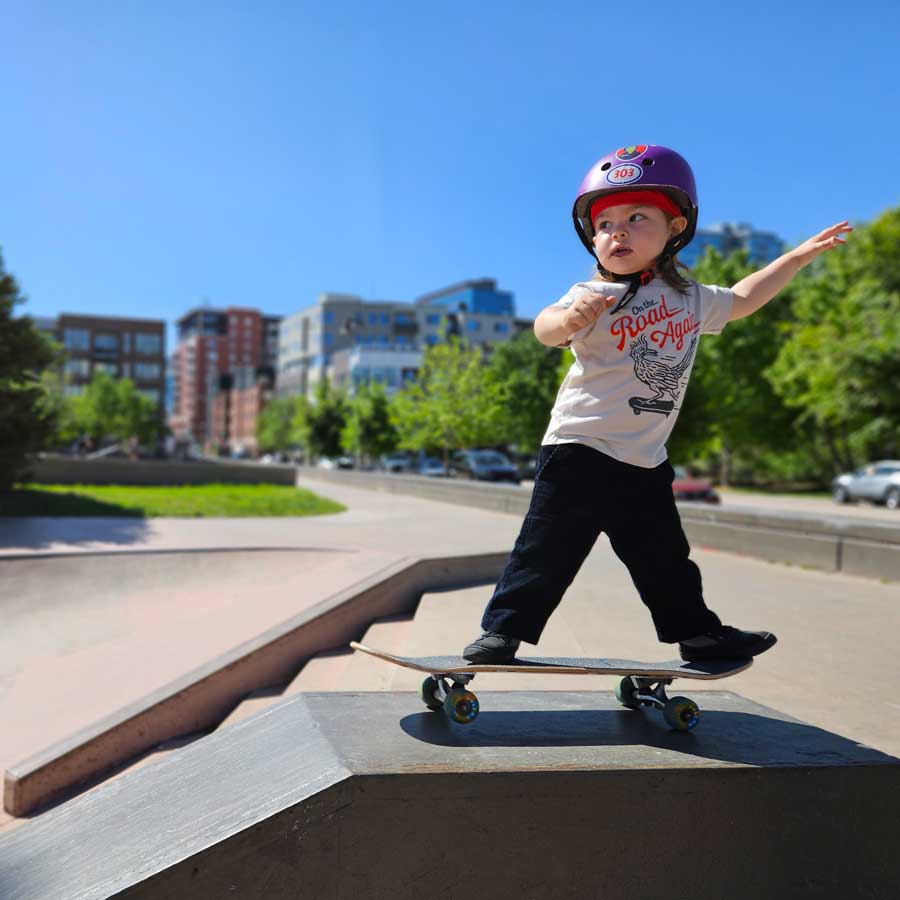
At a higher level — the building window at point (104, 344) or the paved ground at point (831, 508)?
the building window at point (104, 344)

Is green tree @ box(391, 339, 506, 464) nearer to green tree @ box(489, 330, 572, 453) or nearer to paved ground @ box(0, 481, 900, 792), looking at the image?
green tree @ box(489, 330, 572, 453)

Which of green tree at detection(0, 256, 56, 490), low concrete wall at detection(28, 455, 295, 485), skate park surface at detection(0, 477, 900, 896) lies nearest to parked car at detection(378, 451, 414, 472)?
low concrete wall at detection(28, 455, 295, 485)

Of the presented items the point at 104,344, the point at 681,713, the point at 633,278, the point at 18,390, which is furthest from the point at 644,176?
the point at 104,344

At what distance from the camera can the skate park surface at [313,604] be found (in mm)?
3605

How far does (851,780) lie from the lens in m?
2.32

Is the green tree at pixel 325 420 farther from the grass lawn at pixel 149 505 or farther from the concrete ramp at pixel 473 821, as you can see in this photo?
the concrete ramp at pixel 473 821

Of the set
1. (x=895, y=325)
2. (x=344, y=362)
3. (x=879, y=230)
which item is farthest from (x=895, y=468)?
(x=344, y=362)

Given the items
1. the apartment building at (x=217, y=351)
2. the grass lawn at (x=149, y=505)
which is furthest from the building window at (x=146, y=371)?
the grass lawn at (x=149, y=505)

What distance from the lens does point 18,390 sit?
13.2 m

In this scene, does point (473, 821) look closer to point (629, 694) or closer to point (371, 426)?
point (629, 694)

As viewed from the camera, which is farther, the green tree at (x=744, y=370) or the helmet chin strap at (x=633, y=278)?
the green tree at (x=744, y=370)

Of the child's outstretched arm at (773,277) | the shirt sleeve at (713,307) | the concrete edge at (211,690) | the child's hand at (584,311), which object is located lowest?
the concrete edge at (211,690)

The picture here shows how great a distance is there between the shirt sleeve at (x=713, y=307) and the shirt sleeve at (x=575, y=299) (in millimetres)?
469

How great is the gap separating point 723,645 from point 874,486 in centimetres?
2894
